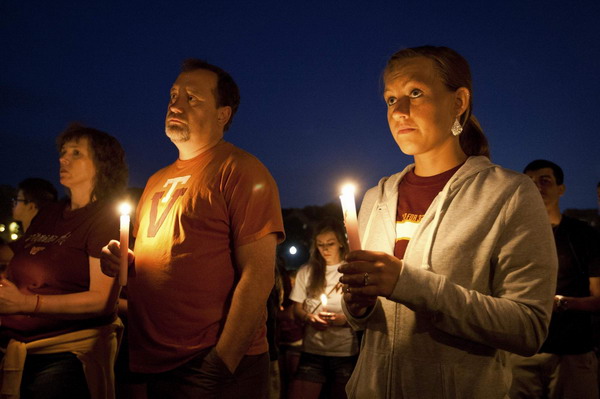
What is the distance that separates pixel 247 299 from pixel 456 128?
47.8 inches

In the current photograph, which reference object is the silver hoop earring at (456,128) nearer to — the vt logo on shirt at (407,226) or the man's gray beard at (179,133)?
the vt logo on shirt at (407,226)

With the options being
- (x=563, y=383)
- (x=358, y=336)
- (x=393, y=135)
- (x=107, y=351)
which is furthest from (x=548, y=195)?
(x=107, y=351)

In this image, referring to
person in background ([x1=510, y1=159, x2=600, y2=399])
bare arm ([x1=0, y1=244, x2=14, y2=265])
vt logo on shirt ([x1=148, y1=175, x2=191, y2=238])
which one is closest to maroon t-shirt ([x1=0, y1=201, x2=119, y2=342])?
vt logo on shirt ([x1=148, y1=175, x2=191, y2=238])

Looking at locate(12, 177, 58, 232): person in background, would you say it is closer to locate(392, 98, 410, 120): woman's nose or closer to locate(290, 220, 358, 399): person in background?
locate(290, 220, 358, 399): person in background

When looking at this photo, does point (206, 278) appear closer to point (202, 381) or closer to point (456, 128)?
point (202, 381)

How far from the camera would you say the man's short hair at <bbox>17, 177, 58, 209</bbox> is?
5078 mm

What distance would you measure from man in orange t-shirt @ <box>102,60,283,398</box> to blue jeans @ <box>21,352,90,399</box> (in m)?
0.78

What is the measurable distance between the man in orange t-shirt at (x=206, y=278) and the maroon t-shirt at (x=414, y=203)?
26.7 inches

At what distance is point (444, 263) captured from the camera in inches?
63.8

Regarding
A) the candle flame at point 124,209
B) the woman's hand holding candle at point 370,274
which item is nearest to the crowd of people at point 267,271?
the woman's hand holding candle at point 370,274

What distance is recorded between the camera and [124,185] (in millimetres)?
3488

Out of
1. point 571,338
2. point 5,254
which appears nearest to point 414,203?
point 571,338

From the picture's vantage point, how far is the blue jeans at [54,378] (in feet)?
8.97

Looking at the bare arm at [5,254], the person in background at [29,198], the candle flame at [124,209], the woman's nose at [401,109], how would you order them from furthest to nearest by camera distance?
1. the bare arm at [5,254]
2. the person in background at [29,198]
3. the candle flame at [124,209]
4. the woman's nose at [401,109]
